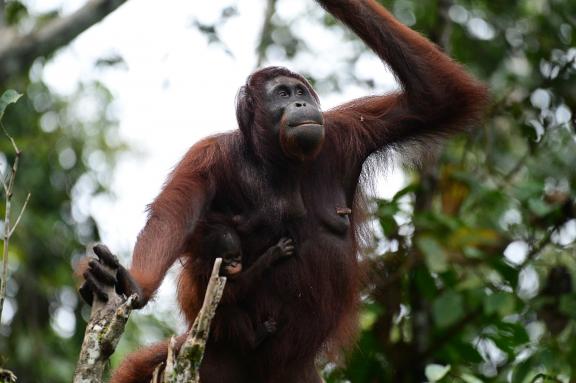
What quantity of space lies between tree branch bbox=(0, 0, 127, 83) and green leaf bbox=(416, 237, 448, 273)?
2809 millimetres

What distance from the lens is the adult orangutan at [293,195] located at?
5270mm

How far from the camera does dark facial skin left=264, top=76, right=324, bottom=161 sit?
5.20 meters

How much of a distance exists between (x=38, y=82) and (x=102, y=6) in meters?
3.85

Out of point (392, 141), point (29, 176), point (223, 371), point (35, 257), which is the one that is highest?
point (392, 141)

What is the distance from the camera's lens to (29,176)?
10125 millimetres

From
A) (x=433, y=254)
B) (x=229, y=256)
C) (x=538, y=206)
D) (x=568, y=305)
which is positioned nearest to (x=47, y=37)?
(x=229, y=256)

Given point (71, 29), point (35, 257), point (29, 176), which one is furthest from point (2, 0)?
point (35, 257)

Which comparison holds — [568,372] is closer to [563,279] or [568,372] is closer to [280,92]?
[563,279]

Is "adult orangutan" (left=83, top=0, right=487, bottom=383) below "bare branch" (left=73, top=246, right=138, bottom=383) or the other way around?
below

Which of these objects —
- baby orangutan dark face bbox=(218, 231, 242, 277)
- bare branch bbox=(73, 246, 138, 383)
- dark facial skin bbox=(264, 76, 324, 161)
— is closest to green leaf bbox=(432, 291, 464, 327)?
dark facial skin bbox=(264, 76, 324, 161)

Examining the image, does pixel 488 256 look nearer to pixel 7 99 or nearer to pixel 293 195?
pixel 293 195

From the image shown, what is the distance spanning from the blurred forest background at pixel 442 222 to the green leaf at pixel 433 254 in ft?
0.03

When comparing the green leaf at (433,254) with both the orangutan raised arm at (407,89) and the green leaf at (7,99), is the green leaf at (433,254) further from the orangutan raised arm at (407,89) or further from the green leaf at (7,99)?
the green leaf at (7,99)

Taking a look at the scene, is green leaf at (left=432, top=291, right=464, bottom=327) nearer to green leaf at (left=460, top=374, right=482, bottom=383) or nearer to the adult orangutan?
green leaf at (left=460, top=374, right=482, bottom=383)
